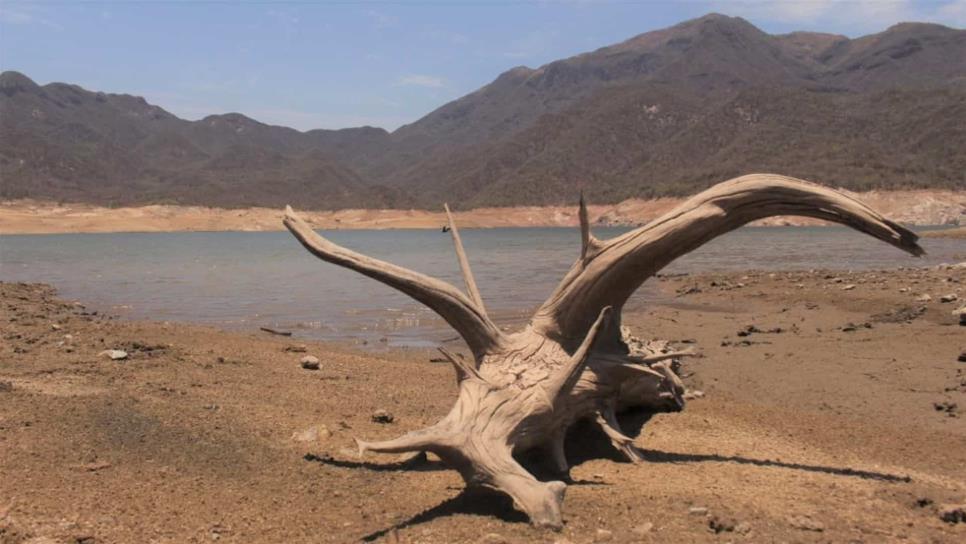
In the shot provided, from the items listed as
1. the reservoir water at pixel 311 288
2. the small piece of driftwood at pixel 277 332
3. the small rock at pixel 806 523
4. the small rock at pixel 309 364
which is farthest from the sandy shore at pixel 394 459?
the reservoir water at pixel 311 288

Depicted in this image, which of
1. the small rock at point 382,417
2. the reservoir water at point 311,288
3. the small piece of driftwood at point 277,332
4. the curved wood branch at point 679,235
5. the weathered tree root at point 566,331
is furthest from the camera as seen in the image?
the reservoir water at point 311,288

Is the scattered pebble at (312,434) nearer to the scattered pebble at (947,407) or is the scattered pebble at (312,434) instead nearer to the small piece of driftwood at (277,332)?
the scattered pebble at (947,407)

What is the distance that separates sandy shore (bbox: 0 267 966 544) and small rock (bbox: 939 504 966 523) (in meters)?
0.04

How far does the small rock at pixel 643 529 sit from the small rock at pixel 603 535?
0.12m

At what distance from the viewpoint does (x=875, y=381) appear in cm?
726

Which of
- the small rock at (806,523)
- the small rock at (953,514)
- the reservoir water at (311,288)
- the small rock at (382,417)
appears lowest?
the reservoir water at (311,288)

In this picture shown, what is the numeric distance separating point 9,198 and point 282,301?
95.4 meters

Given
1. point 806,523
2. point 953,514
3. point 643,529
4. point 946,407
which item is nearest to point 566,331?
point 643,529

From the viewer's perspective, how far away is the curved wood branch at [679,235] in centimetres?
431

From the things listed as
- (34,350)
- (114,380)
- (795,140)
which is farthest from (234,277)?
(795,140)

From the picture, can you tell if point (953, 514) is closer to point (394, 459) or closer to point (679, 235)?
point (679, 235)

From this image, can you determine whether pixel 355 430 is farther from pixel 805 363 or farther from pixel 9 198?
pixel 9 198

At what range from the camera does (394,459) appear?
4688 mm

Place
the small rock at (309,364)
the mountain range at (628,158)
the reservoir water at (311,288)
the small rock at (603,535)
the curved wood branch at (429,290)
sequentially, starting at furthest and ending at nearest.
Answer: the mountain range at (628,158)
the reservoir water at (311,288)
the small rock at (309,364)
the curved wood branch at (429,290)
the small rock at (603,535)
